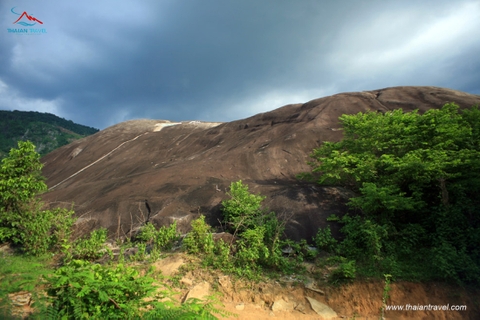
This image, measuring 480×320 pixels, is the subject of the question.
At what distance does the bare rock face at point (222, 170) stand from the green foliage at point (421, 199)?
5.03 feet

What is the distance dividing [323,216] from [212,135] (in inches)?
570

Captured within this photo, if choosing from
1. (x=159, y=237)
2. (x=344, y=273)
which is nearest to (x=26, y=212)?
(x=159, y=237)

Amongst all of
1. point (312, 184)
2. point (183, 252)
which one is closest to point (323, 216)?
point (312, 184)

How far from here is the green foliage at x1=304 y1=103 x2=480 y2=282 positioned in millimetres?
5457

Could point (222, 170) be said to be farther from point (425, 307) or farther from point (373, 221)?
point (425, 307)

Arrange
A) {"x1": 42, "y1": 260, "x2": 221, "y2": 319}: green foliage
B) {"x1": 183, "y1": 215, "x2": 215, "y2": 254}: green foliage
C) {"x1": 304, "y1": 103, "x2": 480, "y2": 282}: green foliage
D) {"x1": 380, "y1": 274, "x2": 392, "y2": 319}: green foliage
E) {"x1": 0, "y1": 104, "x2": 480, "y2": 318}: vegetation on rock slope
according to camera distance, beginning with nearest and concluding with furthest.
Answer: {"x1": 42, "y1": 260, "x2": 221, "y2": 319}: green foliage < {"x1": 380, "y1": 274, "x2": 392, "y2": 319}: green foliage < {"x1": 304, "y1": 103, "x2": 480, "y2": 282}: green foliage < {"x1": 0, "y1": 104, "x2": 480, "y2": 318}: vegetation on rock slope < {"x1": 183, "y1": 215, "x2": 215, "y2": 254}: green foliage

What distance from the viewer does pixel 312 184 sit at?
984 cm

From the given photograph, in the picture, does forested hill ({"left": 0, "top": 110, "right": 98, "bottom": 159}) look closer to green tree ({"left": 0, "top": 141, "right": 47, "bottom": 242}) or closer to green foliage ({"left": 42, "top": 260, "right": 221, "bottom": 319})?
green tree ({"left": 0, "top": 141, "right": 47, "bottom": 242})

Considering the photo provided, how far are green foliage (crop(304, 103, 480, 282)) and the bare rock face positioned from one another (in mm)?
1533

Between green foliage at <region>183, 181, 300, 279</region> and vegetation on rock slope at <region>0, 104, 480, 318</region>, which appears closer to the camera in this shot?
vegetation on rock slope at <region>0, 104, 480, 318</region>

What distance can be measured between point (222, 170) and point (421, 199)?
27.0 ft

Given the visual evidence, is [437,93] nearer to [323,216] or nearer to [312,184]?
[312,184]

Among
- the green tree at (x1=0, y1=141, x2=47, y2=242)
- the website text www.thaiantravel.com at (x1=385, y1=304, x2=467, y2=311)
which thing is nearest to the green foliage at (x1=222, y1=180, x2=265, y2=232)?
the website text www.thaiantravel.com at (x1=385, y1=304, x2=467, y2=311)

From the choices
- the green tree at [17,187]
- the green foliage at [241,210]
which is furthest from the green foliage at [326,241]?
the green tree at [17,187]
